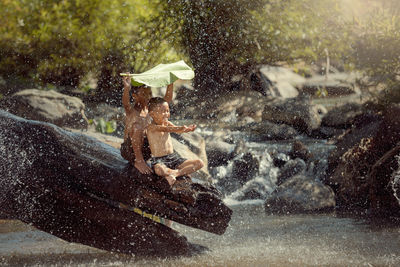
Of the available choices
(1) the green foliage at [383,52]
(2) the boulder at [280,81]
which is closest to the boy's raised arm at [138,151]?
(1) the green foliage at [383,52]

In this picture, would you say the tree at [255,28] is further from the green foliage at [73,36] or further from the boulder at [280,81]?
the boulder at [280,81]

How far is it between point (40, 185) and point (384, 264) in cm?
349

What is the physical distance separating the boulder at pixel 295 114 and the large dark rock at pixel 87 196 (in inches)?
362

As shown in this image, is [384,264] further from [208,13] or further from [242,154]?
[208,13]

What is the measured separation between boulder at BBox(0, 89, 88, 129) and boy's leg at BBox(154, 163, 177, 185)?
7.54 metres

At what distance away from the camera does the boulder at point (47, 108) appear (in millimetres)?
12227

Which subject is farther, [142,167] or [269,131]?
[269,131]

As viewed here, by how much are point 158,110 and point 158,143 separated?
0.34 m

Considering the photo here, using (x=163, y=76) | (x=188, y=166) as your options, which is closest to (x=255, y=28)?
(x=163, y=76)

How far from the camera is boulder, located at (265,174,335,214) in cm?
841

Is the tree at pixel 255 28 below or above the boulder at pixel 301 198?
above

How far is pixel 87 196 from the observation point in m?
5.54

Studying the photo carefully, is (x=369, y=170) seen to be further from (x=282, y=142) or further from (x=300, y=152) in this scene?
(x=282, y=142)

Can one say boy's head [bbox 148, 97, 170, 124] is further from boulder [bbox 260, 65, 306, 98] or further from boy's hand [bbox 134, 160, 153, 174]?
boulder [bbox 260, 65, 306, 98]
